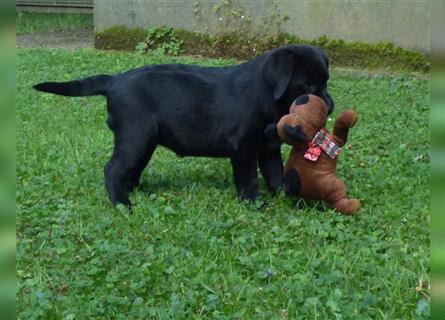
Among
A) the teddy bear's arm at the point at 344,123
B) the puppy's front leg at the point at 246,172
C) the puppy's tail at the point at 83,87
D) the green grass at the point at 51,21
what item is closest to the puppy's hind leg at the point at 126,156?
the puppy's tail at the point at 83,87

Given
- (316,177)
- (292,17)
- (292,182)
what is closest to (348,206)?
(316,177)

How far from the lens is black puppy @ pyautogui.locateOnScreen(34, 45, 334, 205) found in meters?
4.20

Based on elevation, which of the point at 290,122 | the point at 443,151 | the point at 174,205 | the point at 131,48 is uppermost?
the point at 443,151

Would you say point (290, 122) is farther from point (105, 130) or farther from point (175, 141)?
point (105, 130)

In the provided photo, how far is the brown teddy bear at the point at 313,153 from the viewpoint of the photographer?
13.2ft

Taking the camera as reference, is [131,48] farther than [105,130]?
Yes

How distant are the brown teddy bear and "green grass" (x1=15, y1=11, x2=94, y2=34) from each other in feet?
36.7

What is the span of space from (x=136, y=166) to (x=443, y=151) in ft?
12.6

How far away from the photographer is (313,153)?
4102 mm

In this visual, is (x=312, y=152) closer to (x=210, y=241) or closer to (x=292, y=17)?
(x=210, y=241)

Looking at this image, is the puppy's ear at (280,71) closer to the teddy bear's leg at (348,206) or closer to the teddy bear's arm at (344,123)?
the teddy bear's arm at (344,123)

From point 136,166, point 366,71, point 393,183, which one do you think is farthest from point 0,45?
point 366,71

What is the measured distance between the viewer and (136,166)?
4395 millimetres

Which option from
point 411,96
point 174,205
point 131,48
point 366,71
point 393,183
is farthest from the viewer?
point 131,48
